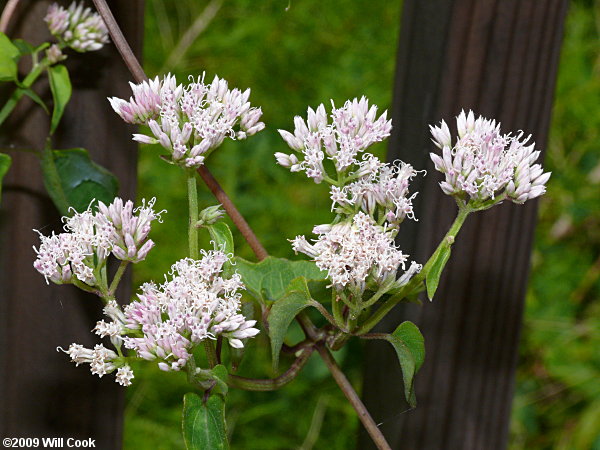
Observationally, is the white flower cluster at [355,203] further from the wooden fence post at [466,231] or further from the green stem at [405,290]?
the wooden fence post at [466,231]

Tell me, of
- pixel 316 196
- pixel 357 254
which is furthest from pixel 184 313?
pixel 316 196

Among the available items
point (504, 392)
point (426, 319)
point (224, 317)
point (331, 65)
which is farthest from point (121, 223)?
point (331, 65)

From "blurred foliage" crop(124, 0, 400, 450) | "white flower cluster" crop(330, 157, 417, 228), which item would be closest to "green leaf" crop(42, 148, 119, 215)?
"white flower cluster" crop(330, 157, 417, 228)

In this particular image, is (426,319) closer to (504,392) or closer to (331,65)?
(504,392)

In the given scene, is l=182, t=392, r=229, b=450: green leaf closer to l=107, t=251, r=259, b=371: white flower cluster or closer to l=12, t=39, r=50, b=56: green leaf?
l=107, t=251, r=259, b=371: white flower cluster

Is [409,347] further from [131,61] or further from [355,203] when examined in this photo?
[131,61]
